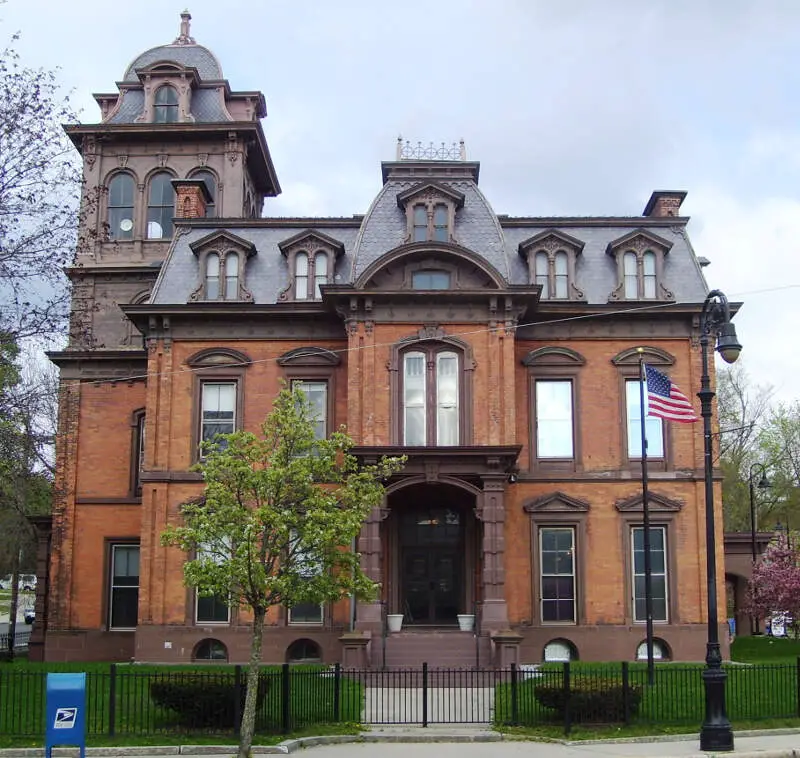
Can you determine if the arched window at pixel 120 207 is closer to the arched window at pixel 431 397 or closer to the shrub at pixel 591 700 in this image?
the arched window at pixel 431 397

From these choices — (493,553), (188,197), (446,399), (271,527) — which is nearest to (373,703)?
(271,527)

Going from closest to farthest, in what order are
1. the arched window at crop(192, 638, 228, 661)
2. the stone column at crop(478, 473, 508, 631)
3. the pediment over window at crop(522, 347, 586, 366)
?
1. the stone column at crop(478, 473, 508, 631)
2. the arched window at crop(192, 638, 228, 661)
3. the pediment over window at crop(522, 347, 586, 366)

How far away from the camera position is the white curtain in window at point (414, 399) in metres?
30.2

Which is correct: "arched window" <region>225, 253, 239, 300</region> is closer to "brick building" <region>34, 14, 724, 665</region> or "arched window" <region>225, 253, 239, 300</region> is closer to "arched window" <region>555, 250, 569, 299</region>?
"brick building" <region>34, 14, 724, 665</region>

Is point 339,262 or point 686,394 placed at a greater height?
point 339,262

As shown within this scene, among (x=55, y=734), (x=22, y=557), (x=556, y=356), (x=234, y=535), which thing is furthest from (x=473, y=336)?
(x=22, y=557)

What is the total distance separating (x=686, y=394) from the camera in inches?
1249

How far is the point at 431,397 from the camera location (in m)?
30.3

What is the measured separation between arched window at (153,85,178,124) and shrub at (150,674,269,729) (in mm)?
26883

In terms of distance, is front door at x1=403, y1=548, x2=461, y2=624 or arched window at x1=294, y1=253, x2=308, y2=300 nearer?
front door at x1=403, y1=548, x2=461, y2=624

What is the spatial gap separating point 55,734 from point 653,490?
65.6ft

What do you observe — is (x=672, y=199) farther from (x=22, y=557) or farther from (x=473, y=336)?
(x=22, y=557)

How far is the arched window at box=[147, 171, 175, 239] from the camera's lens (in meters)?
39.4

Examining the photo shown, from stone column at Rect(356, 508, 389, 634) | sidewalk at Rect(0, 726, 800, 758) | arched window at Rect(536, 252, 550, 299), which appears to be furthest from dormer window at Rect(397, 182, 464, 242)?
sidewalk at Rect(0, 726, 800, 758)
